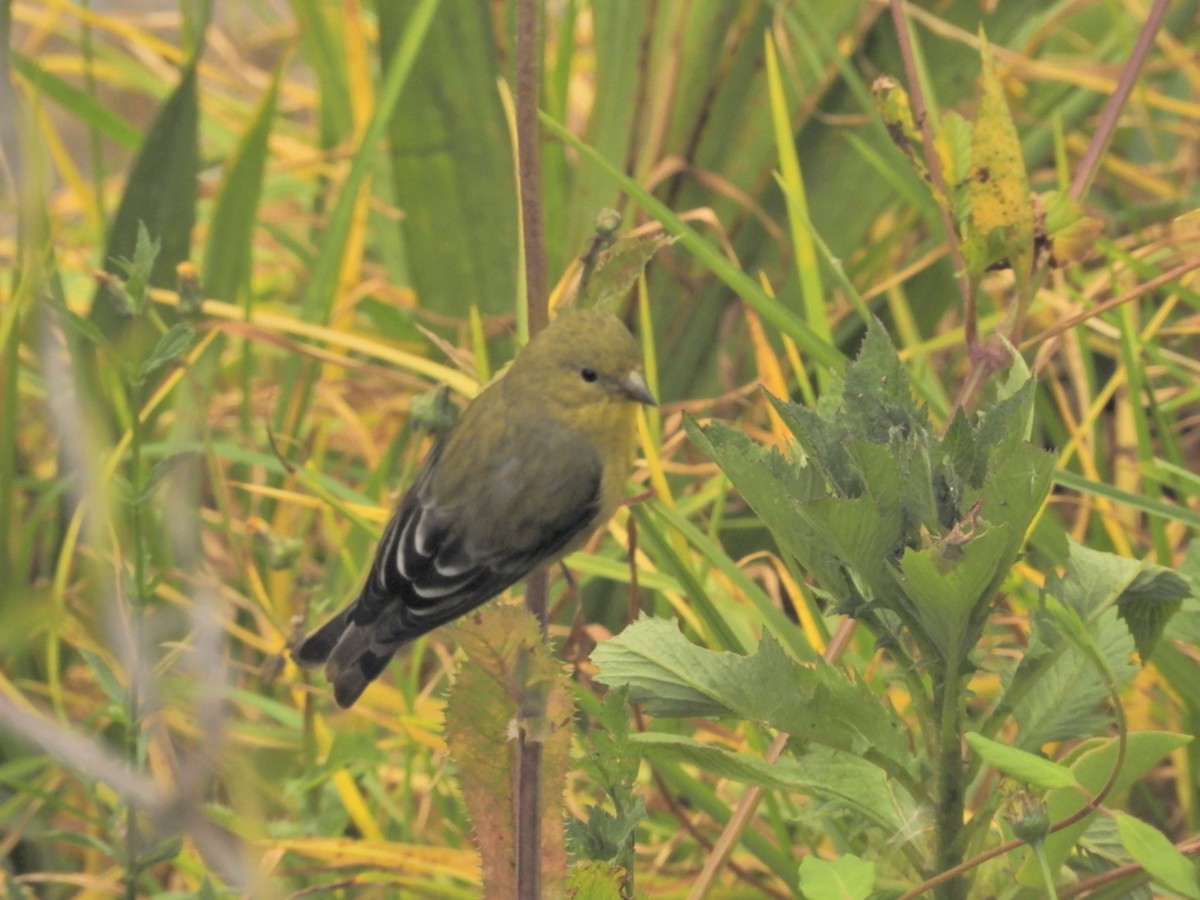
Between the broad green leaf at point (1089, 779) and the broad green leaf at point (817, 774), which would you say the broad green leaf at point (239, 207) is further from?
the broad green leaf at point (1089, 779)

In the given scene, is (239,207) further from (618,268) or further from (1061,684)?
(1061,684)

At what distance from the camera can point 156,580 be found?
47.8 inches

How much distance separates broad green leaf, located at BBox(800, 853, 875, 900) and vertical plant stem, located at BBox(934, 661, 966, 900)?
112 mm

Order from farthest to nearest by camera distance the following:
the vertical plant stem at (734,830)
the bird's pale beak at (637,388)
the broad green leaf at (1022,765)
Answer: the bird's pale beak at (637,388)
the vertical plant stem at (734,830)
the broad green leaf at (1022,765)

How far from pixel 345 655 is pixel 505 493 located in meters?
0.28

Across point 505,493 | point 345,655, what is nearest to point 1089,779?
point 345,655

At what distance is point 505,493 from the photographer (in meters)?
1.58

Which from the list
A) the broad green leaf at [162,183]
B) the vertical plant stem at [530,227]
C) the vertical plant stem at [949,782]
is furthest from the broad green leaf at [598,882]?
the broad green leaf at [162,183]

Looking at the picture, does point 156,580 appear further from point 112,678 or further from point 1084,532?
point 1084,532

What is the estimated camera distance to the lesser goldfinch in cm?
141

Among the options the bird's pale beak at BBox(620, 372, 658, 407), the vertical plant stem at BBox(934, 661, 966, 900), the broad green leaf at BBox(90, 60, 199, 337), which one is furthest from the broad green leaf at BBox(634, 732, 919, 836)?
the broad green leaf at BBox(90, 60, 199, 337)

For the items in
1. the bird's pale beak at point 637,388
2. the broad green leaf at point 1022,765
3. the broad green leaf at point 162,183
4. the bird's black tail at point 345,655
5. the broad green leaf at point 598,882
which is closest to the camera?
the broad green leaf at point 1022,765

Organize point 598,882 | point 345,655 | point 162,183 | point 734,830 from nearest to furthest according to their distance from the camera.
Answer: point 598,882 → point 734,830 → point 345,655 → point 162,183

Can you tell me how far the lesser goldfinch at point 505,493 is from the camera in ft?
4.62
